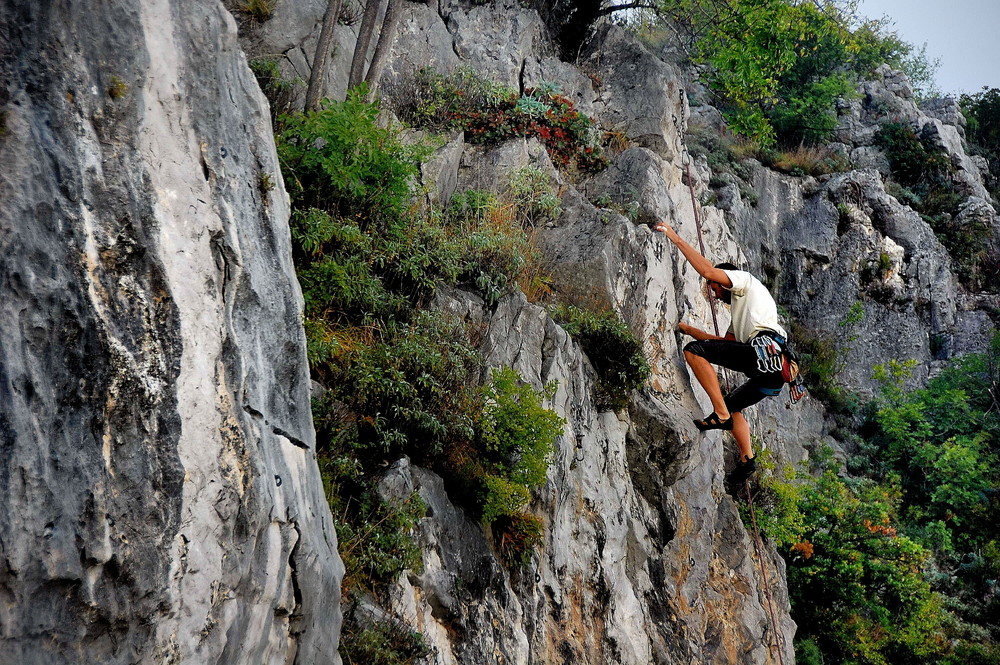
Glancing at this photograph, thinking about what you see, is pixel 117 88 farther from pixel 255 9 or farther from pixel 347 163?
pixel 255 9

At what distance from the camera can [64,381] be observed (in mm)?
3428

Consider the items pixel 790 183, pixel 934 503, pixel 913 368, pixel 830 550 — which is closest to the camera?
pixel 830 550

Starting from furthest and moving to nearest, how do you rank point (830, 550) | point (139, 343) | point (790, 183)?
point (790, 183), point (830, 550), point (139, 343)

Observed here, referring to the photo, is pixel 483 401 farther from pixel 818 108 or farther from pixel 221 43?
pixel 818 108

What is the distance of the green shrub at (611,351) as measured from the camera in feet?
29.8

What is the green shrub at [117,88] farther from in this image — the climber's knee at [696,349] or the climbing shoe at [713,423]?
the climbing shoe at [713,423]

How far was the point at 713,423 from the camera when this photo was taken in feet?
31.8

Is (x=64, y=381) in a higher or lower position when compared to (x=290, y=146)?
lower

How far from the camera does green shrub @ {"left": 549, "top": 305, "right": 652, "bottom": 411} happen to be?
29.8 feet

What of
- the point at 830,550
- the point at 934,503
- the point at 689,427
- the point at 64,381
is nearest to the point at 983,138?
the point at 934,503

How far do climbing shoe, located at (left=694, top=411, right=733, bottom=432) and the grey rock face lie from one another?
6252 mm

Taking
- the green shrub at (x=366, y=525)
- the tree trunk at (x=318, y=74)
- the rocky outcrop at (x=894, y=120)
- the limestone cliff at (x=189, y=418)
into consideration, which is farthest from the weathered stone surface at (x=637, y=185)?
the rocky outcrop at (x=894, y=120)

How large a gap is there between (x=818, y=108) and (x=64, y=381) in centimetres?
2106

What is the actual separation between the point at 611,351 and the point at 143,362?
6.33m
